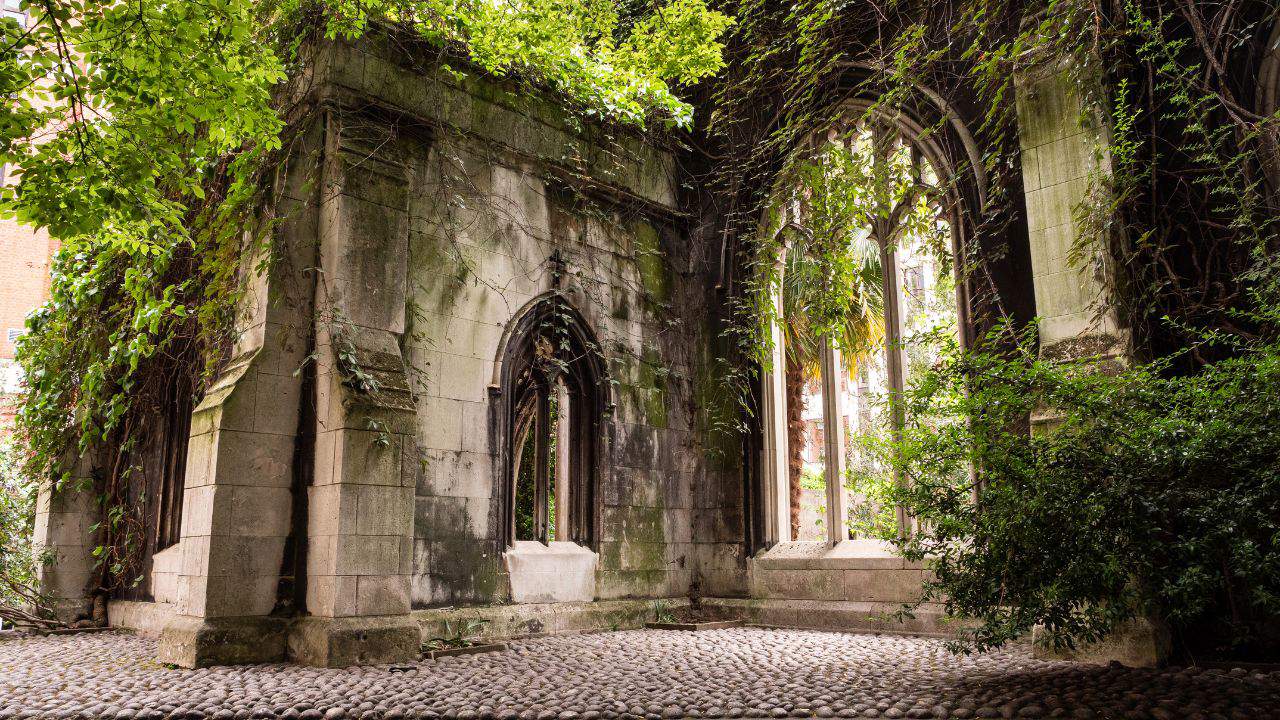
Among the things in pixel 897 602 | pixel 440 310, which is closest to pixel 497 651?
pixel 440 310

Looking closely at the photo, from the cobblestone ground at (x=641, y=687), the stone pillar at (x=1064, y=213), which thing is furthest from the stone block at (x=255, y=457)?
the stone pillar at (x=1064, y=213)

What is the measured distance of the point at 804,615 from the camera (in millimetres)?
8117

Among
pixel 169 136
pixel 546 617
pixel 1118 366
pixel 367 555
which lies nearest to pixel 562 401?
pixel 546 617

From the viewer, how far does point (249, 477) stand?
5934mm

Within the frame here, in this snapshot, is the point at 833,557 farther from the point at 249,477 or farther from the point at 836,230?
the point at 249,477

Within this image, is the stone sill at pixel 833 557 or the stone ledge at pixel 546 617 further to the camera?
the stone sill at pixel 833 557

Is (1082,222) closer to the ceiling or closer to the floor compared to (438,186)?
closer to the floor

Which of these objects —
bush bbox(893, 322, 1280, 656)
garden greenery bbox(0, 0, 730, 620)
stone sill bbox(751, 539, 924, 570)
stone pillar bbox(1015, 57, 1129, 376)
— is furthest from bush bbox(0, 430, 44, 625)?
stone pillar bbox(1015, 57, 1129, 376)

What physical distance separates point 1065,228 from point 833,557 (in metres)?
3.77

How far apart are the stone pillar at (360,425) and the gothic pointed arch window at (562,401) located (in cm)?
154

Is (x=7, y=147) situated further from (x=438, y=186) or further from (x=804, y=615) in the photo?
(x=804, y=615)

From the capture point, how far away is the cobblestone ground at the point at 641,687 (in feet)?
13.3

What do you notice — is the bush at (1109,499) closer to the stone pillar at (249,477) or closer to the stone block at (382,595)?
the stone block at (382,595)

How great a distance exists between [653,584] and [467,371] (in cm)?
313
